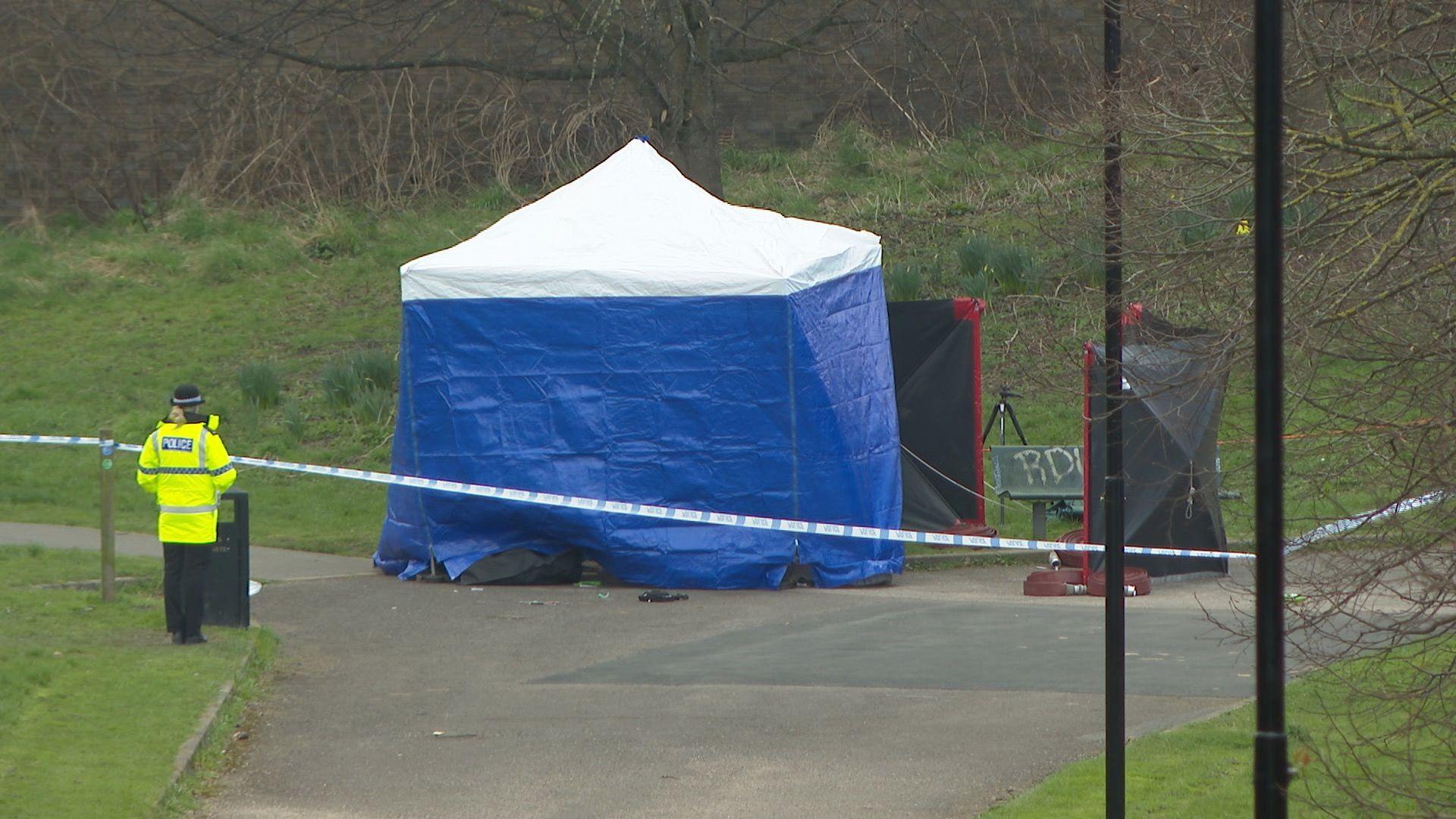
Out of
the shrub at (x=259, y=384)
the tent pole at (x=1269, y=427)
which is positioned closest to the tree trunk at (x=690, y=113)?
the shrub at (x=259, y=384)

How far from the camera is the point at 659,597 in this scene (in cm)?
1204

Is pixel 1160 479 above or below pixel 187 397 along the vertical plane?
below

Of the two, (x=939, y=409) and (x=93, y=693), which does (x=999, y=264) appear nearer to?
(x=939, y=409)

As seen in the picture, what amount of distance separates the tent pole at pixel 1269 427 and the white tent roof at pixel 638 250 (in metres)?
8.48

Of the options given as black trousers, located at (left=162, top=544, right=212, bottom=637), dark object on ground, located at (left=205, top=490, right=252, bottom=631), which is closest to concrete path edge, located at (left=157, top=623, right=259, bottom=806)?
black trousers, located at (left=162, top=544, right=212, bottom=637)

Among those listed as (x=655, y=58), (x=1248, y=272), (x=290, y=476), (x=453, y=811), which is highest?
(x=655, y=58)

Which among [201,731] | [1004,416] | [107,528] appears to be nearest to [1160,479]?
[1004,416]

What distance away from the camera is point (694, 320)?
12469 mm

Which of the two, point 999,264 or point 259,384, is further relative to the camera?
point 999,264

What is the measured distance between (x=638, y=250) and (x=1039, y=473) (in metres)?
3.82

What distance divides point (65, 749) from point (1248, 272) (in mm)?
5485

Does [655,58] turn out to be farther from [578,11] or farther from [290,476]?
[290,476]

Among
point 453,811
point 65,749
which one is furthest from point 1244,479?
point 65,749

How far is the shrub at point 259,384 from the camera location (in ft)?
59.3
